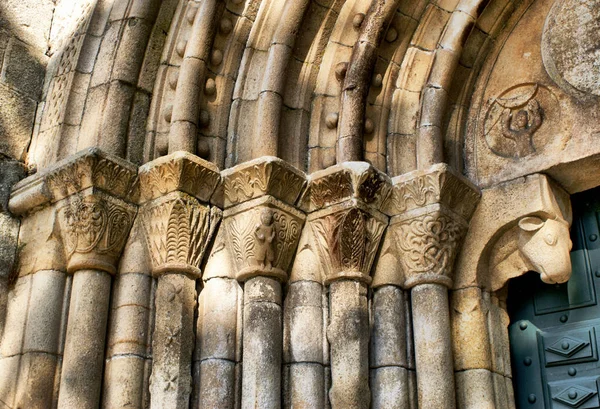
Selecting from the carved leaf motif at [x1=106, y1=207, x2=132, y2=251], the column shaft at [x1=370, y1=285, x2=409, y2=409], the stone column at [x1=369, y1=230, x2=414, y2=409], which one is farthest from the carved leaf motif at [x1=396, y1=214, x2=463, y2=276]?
the carved leaf motif at [x1=106, y1=207, x2=132, y2=251]

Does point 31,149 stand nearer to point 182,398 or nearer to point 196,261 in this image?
point 196,261

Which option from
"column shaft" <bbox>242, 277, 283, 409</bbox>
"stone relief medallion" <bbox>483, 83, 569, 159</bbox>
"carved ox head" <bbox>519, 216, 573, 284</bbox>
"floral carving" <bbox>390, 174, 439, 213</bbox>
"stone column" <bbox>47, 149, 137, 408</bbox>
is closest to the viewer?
"column shaft" <bbox>242, 277, 283, 409</bbox>

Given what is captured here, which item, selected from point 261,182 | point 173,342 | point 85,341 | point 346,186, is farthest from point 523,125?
point 85,341

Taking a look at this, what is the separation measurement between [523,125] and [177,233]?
219 centimetres

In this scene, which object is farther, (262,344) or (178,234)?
(178,234)

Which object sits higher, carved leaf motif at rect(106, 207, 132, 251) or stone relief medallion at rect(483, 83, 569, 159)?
stone relief medallion at rect(483, 83, 569, 159)

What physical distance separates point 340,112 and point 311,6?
730mm

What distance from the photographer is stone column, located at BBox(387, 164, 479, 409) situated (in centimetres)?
486

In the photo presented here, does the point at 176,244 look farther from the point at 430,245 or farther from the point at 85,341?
the point at 430,245

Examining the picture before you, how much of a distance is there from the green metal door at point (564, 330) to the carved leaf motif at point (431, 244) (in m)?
0.58

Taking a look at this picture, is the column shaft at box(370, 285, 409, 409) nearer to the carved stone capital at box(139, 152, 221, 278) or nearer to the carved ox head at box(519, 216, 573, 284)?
the carved ox head at box(519, 216, 573, 284)


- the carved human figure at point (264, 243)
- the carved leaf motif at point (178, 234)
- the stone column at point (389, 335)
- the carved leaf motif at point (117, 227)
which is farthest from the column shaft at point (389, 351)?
the carved leaf motif at point (117, 227)

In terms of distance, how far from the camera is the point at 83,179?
5117 millimetres

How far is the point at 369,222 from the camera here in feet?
16.9
